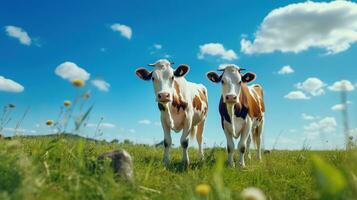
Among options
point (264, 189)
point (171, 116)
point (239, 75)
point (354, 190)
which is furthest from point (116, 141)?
point (354, 190)

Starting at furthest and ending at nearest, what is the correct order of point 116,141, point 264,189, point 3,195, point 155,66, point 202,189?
point 116,141 → point 155,66 → point 264,189 → point 3,195 → point 202,189

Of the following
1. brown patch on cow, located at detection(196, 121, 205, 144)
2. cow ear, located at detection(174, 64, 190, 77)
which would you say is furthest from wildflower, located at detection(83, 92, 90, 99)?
brown patch on cow, located at detection(196, 121, 205, 144)

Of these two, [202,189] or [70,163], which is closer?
[202,189]

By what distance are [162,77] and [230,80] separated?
1.69 metres

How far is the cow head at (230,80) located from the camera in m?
10.1

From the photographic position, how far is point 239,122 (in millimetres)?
10984

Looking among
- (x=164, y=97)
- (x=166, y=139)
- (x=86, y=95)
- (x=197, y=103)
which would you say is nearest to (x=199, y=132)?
(x=197, y=103)

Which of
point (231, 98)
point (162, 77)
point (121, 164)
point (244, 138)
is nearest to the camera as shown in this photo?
point (121, 164)

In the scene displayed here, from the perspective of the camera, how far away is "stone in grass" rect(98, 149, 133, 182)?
5.20 metres

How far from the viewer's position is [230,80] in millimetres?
10508

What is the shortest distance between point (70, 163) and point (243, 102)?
645 cm

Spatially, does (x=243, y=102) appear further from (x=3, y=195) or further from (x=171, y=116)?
(x=3, y=195)

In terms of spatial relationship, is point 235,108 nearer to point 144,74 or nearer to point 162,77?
point 162,77

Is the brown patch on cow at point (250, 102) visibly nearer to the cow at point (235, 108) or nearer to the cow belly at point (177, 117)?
the cow at point (235, 108)
